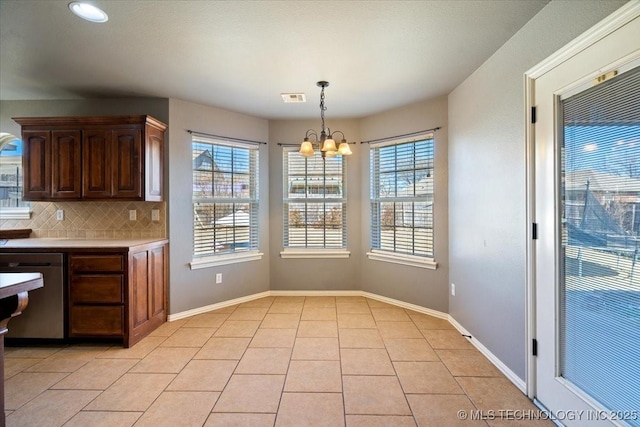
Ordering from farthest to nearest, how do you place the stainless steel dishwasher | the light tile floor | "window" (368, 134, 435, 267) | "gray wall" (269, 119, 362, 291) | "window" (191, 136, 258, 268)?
"gray wall" (269, 119, 362, 291) < "window" (191, 136, 258, 268) < "window" (368, 134, 435, 267) < the stainless steel dishwasher < the light tile floor

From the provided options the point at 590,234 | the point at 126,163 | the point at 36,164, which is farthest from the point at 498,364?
the point at 36,164

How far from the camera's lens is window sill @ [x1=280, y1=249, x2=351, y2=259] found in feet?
14.1

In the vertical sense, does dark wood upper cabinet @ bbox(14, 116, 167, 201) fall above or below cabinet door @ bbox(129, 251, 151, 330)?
above

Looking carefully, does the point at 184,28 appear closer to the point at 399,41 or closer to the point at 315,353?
the point at 399,41

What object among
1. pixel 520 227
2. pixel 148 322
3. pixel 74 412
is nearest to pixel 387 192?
pixel 520 227

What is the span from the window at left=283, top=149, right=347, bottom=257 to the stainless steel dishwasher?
2549 mm

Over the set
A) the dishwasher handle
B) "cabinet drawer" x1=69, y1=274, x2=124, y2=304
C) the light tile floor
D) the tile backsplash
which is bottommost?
the light tile floor

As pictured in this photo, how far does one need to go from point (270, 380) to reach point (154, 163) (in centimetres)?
258

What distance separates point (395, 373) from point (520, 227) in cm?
145

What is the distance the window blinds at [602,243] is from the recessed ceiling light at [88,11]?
9.84 feet

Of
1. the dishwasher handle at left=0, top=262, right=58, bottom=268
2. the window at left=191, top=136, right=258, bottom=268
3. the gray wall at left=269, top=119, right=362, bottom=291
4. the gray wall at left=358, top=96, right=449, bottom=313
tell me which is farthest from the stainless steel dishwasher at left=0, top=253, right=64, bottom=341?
the gray wall at left=358, top=96, right=449, bottom=313

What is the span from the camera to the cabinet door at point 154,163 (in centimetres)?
315

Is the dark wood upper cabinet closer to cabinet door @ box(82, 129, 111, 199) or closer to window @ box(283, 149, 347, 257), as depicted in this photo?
cabinet door @ box(82, 129, 111, 199)

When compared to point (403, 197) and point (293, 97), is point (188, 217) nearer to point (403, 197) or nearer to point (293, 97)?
point (293, 97)
